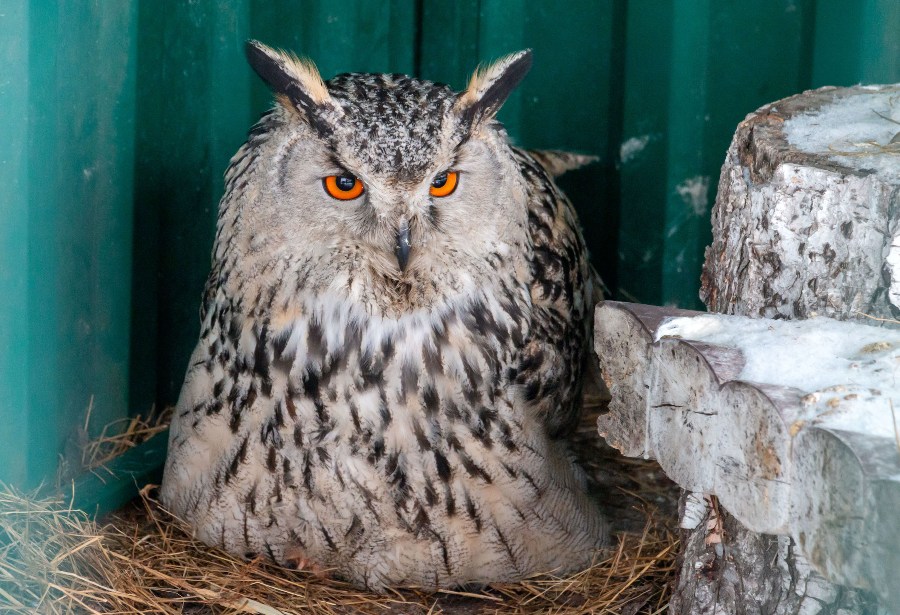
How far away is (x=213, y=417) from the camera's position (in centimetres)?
246

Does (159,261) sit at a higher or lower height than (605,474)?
higher

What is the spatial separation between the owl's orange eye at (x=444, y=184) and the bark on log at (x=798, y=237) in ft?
1.74

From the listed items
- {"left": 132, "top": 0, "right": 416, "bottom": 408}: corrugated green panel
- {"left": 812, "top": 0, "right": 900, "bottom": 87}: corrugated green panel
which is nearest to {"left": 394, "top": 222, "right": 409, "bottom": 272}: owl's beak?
{"left": 132, "top": 0, "right": 416, "bottom": 408}: corrugated green panel

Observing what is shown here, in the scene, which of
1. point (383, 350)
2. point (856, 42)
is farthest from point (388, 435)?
point (856, 42)

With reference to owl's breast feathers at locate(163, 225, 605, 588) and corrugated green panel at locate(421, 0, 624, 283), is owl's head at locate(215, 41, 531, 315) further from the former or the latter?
corrugated green panel at locate(421, 0, 624, 283)

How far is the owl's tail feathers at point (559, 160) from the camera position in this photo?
317 centimetres

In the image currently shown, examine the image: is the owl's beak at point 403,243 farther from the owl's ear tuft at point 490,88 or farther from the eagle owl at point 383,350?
the owl's ear tuft at point 490,88

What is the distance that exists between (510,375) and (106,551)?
1.02 metres

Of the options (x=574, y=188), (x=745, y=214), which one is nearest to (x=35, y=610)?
(x=745, y=214)

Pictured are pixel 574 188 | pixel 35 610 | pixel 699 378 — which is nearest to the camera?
pixel 699 378

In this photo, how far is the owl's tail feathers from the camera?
3.17 meters

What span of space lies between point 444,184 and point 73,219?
97 cm

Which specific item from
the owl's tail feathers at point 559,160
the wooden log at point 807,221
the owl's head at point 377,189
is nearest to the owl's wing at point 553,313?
the owl's head at point 377,189

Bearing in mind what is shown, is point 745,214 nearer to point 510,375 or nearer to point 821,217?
point 821,217
